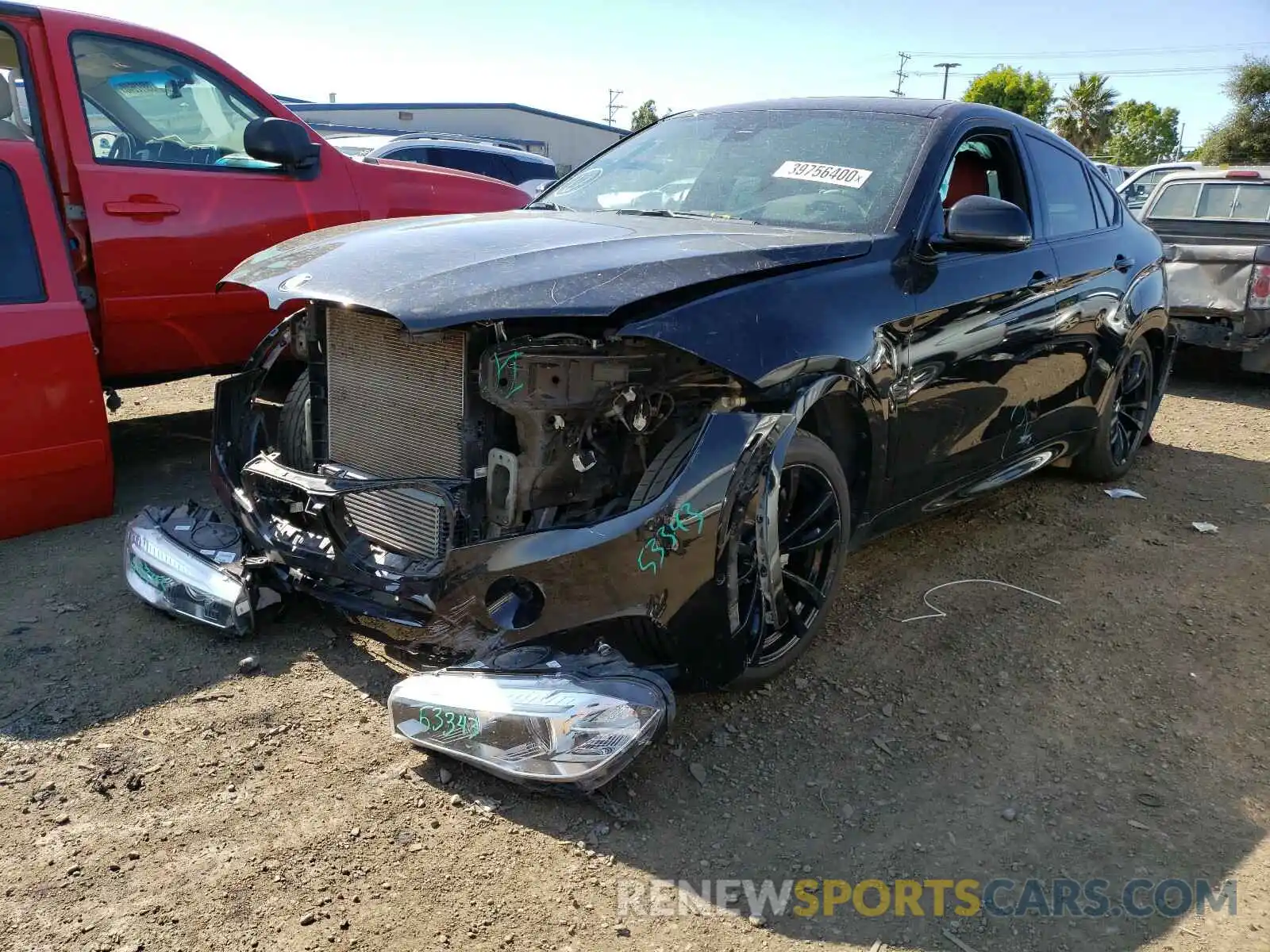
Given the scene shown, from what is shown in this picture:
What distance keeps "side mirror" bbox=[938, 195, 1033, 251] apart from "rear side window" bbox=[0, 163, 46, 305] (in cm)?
347

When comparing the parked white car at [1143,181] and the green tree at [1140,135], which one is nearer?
the parked white car at [1143,181]

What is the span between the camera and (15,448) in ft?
12.8

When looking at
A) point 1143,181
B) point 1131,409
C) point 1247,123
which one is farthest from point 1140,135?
point 1131,409

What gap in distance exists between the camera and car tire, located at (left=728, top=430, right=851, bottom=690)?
2965mm

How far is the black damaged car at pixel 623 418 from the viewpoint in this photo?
2580mm

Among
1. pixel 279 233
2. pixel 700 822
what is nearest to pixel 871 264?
pixel 700 822

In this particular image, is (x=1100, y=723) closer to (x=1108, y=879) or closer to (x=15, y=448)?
(x=1108, y=879)

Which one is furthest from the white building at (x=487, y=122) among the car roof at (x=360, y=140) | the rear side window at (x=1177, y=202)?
the rear side window at (x=1177, y=202)

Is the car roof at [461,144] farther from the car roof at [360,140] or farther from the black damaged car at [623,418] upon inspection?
the black damaged car at [623,418]

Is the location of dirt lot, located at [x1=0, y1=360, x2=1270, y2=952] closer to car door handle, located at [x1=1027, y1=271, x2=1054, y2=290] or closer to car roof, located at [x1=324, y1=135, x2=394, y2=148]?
car door handle, located at [x1=1027, y1=271, x2=1054, y2=290]

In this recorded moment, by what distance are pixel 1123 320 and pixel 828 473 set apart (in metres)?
2.67

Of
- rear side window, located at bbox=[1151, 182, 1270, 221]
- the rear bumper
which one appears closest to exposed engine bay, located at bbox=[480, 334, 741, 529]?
the rear bumper

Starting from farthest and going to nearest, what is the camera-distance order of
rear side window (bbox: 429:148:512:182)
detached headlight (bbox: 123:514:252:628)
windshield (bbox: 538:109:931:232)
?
rear side window (bbox: 429:148:512:182) → windshield (bbox: 538:109:931:232) → detached headlight (bbox: 123:514:252:628)

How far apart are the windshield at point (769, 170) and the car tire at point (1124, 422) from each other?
2099mm
